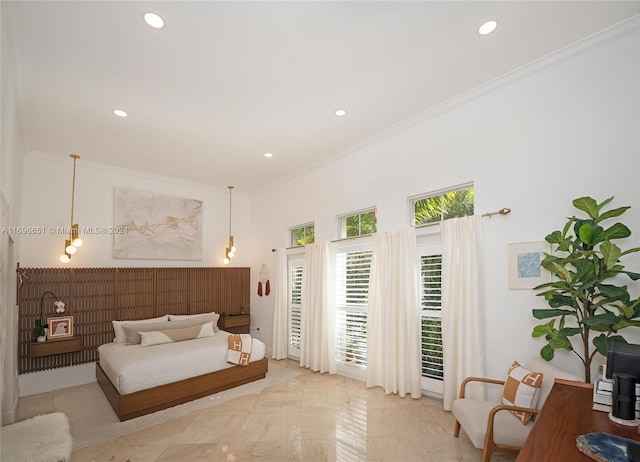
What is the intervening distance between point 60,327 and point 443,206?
5463 mm

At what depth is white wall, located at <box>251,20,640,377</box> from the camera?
2686mm

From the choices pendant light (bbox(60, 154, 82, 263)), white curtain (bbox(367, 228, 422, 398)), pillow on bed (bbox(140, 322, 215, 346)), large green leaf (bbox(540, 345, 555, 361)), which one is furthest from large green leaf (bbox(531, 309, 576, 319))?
pendant light (bbox(60, 154, 82, 263))

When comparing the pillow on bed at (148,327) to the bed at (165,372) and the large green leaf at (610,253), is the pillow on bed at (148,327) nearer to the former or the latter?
the bed at (165,372)

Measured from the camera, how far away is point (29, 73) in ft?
9.89

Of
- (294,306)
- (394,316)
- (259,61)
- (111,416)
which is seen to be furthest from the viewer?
(294,306)

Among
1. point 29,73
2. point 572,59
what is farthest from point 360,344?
point 29,73

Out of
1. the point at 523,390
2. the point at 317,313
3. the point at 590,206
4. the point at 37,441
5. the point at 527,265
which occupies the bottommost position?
the point at 37,441

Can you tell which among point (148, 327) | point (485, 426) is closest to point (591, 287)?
point (485, 426)

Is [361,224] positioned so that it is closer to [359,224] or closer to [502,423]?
[359,224]

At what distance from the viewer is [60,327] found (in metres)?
4.67

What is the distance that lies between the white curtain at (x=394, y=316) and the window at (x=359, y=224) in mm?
335

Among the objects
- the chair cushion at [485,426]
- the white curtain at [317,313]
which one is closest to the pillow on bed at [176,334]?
the white curtain at [317,313]

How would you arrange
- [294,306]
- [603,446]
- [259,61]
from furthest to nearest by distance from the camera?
[294,306], [259,61], [603,446]

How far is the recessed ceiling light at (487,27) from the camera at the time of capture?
8.37 ft
